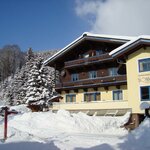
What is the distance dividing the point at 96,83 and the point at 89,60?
3.23 m

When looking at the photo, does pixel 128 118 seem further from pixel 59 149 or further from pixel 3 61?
pixel 3 61

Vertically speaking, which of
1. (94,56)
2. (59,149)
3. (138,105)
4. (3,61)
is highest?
(3,61)

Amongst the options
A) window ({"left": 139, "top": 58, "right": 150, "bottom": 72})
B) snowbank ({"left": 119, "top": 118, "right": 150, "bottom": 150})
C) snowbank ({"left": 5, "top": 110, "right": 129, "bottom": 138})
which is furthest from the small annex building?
snowbank ({"left": 119, "top": 118, "right": 150, "bottom": 150})

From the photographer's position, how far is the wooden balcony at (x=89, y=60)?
34456 millimetres

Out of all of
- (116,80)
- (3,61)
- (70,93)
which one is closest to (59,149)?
(116,80)

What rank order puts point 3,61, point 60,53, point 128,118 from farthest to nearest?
point 3,61 < point 60,53 < point 128,118

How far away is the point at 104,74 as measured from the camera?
1426 inches

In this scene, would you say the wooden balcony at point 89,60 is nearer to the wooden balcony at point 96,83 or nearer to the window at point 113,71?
the window at point 113,71

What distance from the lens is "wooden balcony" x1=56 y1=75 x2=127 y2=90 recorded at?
32.8 meters

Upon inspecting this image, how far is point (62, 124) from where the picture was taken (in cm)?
2570

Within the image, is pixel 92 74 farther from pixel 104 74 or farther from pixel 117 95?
pixel 117 95

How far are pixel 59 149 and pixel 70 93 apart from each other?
25866 millimetres

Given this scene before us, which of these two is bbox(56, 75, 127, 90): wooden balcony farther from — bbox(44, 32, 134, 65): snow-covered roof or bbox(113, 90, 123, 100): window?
bbox(44, 32, 134, 65): snow-covered roof

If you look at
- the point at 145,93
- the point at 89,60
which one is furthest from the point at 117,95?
the point at 145,93
